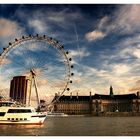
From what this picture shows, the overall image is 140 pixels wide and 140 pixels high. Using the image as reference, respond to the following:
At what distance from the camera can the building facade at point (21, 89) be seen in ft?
38.6

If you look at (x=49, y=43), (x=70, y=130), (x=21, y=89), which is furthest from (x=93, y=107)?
(x=70, y=130)

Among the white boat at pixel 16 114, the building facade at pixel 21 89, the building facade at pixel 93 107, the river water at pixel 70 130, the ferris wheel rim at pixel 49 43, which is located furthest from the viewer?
the building facade at pixel 93 107

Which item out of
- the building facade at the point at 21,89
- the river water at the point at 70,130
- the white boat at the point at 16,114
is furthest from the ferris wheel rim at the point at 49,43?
the white boat at the point at 16,114

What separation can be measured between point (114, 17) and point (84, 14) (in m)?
0.94

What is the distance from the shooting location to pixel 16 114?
545 inches

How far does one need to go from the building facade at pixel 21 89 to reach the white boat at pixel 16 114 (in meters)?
0.67

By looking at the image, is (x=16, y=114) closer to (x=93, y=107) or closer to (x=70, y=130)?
(x=70, y=130)

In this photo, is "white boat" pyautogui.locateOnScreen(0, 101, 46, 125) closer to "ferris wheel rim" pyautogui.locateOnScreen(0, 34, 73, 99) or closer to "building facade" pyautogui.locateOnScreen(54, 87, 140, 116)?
"ferris wheel rim" pyautogui.locateOnScreen(0, 34, 73, 99)

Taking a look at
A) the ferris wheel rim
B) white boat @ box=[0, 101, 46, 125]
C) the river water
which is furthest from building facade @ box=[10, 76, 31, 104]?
the river water

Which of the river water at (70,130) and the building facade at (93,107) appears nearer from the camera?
the river water at (70,130)

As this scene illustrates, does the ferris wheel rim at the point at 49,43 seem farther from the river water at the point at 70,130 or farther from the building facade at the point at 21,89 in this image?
the river water at the point at 70,130

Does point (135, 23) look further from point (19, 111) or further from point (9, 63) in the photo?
point (19, 111)

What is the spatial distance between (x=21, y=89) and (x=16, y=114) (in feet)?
5.57

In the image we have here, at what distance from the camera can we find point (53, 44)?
1217 centimetres
